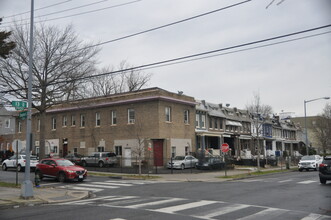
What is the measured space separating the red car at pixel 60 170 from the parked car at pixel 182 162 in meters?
12.3

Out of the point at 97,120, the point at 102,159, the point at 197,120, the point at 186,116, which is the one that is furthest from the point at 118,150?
the point at 197,120

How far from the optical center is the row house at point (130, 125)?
115 ft

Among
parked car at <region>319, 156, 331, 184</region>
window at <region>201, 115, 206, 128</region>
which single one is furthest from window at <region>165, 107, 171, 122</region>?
parked car at <region>319, 156, 331, 184</region>

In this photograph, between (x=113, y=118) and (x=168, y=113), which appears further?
(x=113, y=118)

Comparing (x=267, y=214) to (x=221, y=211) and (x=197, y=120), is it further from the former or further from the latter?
(x=197, y=120)

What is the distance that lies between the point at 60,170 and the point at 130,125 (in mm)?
14728

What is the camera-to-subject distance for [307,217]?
377 inches

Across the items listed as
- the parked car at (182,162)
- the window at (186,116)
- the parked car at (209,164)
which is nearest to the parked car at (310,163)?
the parked car at (209,164)

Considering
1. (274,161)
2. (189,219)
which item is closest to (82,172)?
(189,219)

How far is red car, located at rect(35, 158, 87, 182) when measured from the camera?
22.1 metres

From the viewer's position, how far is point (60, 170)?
2244cm

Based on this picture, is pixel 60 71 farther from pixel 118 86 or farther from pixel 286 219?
pixel 118 86

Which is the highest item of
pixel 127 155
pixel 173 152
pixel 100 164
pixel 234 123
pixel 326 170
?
pixel 234 123

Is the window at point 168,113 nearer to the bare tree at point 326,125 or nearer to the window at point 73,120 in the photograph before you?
the window at point 73,120
